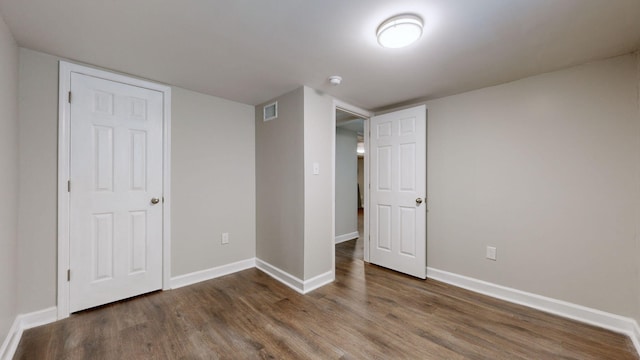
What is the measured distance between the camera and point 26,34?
170 centimetres

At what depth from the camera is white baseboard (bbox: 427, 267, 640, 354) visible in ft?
6.18

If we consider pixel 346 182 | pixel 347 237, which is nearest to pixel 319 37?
pixel 346 182

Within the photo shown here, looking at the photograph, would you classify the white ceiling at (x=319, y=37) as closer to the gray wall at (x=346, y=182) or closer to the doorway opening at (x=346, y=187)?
the doorway opening at (x=346, y=187)

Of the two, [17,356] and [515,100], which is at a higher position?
[515,100]

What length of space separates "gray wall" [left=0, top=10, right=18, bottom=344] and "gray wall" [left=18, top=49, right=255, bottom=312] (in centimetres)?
10

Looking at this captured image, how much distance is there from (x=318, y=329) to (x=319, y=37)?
7.14 ft

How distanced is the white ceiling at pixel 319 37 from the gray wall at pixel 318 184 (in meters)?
0.36

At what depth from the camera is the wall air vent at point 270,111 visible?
2.96m

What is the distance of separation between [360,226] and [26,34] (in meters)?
5.56

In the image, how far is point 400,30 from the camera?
1.52 m

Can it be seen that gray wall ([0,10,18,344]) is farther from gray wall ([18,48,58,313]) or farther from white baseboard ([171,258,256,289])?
white baseboard ([171,258,256,289])

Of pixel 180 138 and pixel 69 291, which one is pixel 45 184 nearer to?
pixel 69 291

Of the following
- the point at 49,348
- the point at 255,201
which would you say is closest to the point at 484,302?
the point at 255,201

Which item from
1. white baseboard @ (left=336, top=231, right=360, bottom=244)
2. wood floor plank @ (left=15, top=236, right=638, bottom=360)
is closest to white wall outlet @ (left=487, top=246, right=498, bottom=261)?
wood floor plank @ (left=15, top=236, right=638, bottom=360)
